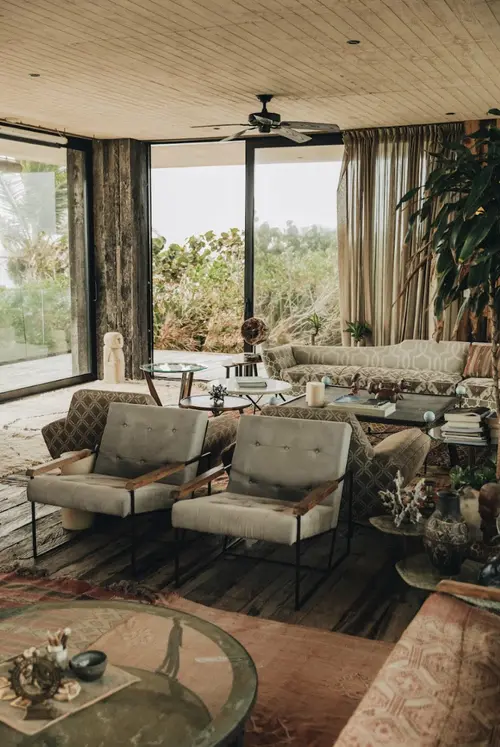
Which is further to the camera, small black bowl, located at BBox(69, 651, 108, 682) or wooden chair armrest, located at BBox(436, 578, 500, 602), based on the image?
wooden chair armrest, located at BBox(436, 578, 500, 602)

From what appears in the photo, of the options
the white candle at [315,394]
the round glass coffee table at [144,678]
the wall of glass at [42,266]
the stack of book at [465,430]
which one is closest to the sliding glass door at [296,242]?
the wall of glass at [42,266]

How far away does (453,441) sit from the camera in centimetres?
530

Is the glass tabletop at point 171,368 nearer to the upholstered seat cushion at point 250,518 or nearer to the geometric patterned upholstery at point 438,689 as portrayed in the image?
the upholstered seat cushion at point 250,518

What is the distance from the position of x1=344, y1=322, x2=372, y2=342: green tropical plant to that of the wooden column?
8.98 ft

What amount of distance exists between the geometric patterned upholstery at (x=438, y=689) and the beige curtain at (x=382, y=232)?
6.28m

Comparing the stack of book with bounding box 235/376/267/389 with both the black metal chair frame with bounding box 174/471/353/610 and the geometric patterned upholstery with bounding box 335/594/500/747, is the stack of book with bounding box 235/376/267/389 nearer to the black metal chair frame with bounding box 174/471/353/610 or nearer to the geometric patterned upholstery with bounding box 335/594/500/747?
the black metal chair frame with bounding box 174/471/353/610

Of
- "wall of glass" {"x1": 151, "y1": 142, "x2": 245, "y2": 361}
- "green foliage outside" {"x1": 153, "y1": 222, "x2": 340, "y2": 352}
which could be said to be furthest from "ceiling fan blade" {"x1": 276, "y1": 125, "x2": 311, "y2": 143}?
"green foliage outside" {"x1": 153, "y1": 222, "x2": 340, "y2": 352}

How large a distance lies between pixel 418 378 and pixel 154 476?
13.4 feet

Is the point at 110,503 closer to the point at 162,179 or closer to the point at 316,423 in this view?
the point at 316,423

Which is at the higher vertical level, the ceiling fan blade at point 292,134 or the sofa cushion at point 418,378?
the ceiling fan blade at point 292,134

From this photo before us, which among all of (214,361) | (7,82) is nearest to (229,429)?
(7,82)

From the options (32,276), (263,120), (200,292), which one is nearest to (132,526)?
(263,120)

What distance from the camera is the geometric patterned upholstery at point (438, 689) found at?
6.54 feet

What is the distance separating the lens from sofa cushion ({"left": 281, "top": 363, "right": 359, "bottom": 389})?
7895 millimetres
